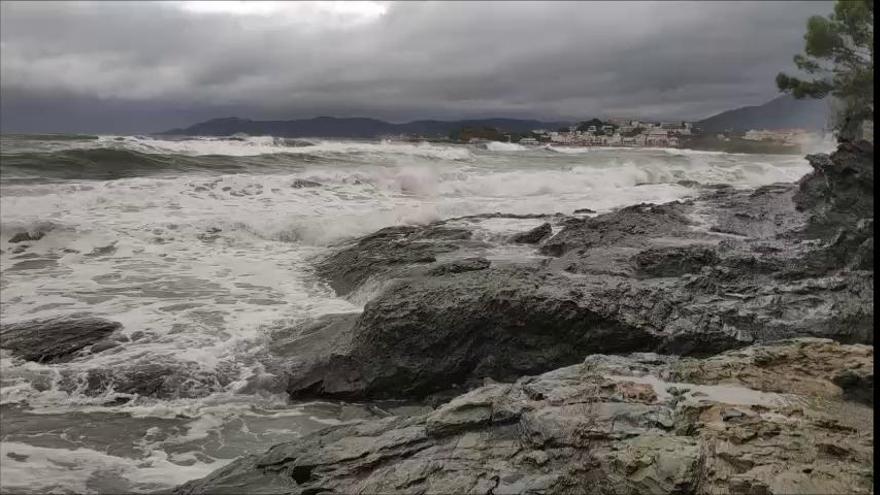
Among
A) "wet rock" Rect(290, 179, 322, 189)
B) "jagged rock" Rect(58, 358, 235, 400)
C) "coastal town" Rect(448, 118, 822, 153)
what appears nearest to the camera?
"jagged rock" Rect(58, 358, 235, 400)

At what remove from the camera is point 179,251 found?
1180 cm

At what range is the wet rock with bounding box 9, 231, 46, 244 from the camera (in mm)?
11837

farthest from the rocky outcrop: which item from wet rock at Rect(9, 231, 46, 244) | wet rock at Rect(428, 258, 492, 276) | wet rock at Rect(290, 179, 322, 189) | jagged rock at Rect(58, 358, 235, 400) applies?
wet rock at Rect(290, 179, 322, 189)

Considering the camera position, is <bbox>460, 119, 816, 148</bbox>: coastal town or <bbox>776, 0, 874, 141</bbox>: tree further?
<bbox>460, 119, 816, 148</bbox>: coastal town

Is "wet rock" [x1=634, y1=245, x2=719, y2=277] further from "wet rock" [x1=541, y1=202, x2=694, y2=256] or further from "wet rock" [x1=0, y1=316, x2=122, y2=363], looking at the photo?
"wet rock" [x1=0, y1=316, x2=122, y2=363]

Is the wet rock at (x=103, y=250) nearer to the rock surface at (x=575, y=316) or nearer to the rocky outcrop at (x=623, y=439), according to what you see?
the rock surface at (x=575, y=316)

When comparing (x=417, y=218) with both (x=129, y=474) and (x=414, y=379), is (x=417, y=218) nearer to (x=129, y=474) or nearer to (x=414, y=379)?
(x=414, y=379)

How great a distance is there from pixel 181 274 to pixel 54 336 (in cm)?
329

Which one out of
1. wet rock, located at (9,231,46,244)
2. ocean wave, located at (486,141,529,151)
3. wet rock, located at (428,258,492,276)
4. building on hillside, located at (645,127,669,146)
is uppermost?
building on hillside, located at (645,127,669,146)

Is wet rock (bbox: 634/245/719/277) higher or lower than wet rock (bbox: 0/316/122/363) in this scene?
higher

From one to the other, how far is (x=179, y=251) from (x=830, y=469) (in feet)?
37.7

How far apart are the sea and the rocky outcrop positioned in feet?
4.24

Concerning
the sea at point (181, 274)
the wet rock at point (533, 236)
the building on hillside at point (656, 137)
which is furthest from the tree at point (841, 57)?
the building on hillside at point (656, 137)

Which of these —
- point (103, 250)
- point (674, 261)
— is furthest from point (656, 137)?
point (103, 250)
